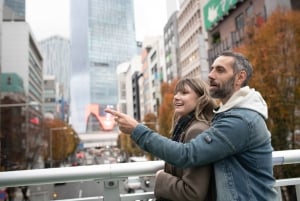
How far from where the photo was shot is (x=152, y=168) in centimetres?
198

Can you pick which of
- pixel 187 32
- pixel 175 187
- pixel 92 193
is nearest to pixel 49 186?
pixel 92 193

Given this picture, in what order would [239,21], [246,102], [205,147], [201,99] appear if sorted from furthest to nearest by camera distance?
[239,21], [201,99], [246,102], [205,147]

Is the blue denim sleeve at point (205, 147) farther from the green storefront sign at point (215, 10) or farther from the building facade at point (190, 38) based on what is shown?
the building facade at point (190, 38)

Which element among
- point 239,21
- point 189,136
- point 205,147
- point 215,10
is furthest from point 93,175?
point 215,10

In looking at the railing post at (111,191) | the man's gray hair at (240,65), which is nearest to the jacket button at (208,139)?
the man's gray hair at (240,65)

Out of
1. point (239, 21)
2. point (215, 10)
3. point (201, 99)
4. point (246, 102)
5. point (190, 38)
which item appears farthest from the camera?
point (190, 38)

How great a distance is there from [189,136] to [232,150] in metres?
0.24

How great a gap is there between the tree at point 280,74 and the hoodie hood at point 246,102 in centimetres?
1337

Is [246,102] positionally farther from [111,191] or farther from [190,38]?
[190,38]

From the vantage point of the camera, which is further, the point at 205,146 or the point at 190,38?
the point at 190,38

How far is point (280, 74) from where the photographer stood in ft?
48.6

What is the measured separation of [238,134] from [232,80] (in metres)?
0.32

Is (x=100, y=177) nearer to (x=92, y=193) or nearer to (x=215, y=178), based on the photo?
(x=92, y=193)

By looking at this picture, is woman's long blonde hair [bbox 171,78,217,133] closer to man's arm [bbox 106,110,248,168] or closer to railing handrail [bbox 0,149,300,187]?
man's arm [bbox 106,110,248,168]
